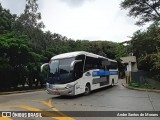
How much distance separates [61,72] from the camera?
1767cm

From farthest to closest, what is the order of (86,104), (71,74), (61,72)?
(61,72) → (71,74) → (86,104)

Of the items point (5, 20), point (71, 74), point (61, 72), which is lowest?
point (71, 74)

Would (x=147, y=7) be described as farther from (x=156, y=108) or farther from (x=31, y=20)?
(x=156, y=108)

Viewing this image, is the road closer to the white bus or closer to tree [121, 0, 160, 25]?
the white bus

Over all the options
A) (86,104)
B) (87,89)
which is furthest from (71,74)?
(86,104)

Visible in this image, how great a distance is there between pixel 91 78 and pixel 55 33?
30.6m

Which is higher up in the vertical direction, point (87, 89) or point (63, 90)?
point (63, 90)

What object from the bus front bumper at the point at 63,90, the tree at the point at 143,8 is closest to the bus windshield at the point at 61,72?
the bus front bumper at the point at 63,90

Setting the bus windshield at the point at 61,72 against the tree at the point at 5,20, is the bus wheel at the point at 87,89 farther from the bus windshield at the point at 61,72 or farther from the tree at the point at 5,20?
the tree at the point at 5,20

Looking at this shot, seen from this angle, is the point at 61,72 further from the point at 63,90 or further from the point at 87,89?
the point at 87,89

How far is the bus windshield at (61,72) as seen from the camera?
17.4m

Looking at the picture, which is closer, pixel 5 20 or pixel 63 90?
pixel 63 90

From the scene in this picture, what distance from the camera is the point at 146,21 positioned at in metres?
33.8

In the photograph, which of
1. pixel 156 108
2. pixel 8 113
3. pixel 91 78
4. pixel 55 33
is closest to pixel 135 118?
pixel 156 108
